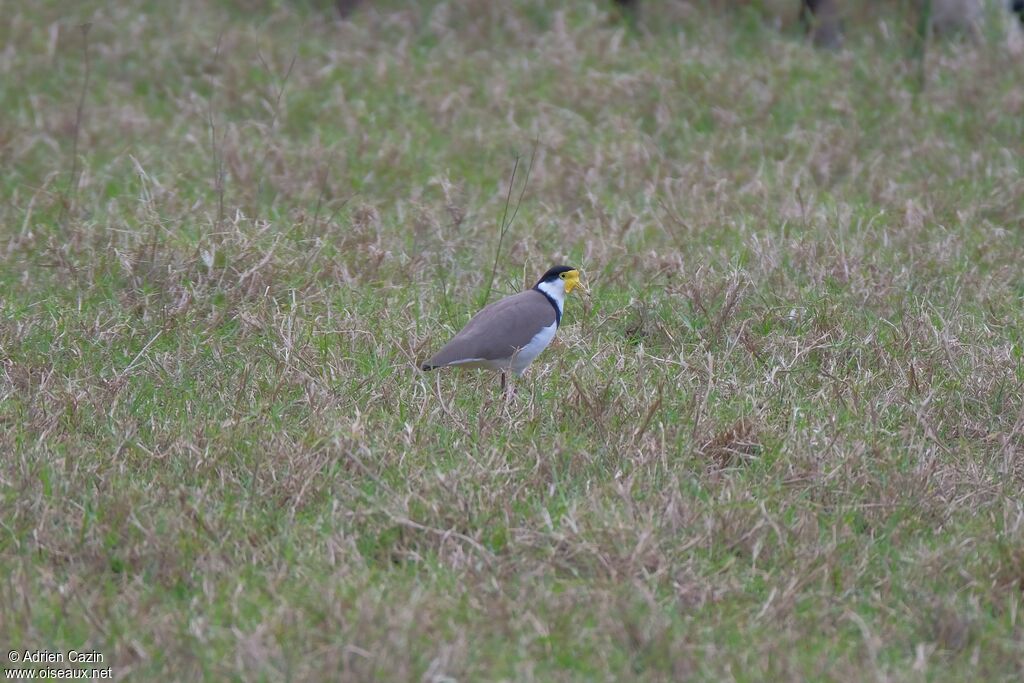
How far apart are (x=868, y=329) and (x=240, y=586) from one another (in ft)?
11.0

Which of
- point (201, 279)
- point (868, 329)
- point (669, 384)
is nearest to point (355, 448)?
point (669, 384)

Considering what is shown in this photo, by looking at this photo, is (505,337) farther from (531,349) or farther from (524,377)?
(524,377)

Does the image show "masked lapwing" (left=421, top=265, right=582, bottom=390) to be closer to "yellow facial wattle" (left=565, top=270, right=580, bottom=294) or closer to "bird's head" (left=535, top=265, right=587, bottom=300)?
"bird's head" (left=535, top=265, right=587, bottom=300)

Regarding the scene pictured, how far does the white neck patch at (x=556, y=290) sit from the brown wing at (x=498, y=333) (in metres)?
0.23

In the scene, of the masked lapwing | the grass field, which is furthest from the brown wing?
the grass field

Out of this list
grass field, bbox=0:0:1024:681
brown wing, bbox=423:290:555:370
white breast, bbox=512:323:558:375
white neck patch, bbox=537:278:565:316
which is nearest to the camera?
grass field, bbox=0:0:1024:681

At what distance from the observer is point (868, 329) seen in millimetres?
6164

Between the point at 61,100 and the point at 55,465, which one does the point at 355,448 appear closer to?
the point at 55,465

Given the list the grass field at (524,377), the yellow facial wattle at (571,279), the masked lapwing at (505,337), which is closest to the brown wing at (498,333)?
the masked lapwing at (505,337)

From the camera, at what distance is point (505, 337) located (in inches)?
209

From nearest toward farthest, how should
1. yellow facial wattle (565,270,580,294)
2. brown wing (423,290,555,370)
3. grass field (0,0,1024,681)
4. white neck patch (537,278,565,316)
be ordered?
grass field (0,0,1024,681) < brown wing (423,290,555,370) < white neck patch (537,278,565,316) < yellow facial wattle (565,270,580,294)

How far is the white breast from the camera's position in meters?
5.41

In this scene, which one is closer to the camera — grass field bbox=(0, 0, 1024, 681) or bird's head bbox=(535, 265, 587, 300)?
grass field bbox=(0, 0, 1024, 681)

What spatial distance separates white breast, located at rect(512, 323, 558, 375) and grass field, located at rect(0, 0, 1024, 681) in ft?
0.48
